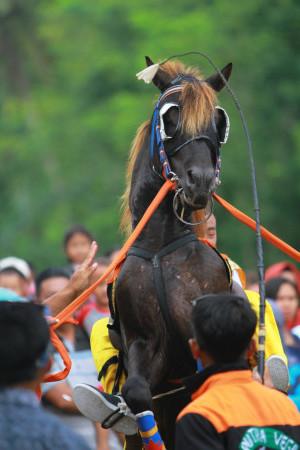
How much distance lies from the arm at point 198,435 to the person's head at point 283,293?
5772mm

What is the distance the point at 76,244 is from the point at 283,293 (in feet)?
8.82

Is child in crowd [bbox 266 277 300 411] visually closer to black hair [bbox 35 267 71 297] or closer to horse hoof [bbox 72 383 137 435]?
black hair [bbox 35 267 71 297]

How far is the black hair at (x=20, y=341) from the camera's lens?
126 inches

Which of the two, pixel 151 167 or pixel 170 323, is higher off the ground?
pixel 151 167

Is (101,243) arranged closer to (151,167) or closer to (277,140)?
(277,140)

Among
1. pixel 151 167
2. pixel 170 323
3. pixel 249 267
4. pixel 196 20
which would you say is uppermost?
pixel 196 20

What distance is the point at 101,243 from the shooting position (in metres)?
21.4

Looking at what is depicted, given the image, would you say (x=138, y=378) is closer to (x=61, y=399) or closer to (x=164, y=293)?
(x=164, y=293)

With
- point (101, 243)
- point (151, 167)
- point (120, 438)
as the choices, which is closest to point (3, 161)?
point (101, 243)

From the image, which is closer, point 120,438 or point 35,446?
point 35,446

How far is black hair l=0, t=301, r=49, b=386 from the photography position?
10.5 feet

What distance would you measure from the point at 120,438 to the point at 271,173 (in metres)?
11.4

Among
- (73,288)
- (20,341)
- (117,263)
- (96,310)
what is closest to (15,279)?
(96,310)

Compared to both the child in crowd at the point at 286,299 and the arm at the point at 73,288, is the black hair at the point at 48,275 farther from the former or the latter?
the arm at the point at 73,288
